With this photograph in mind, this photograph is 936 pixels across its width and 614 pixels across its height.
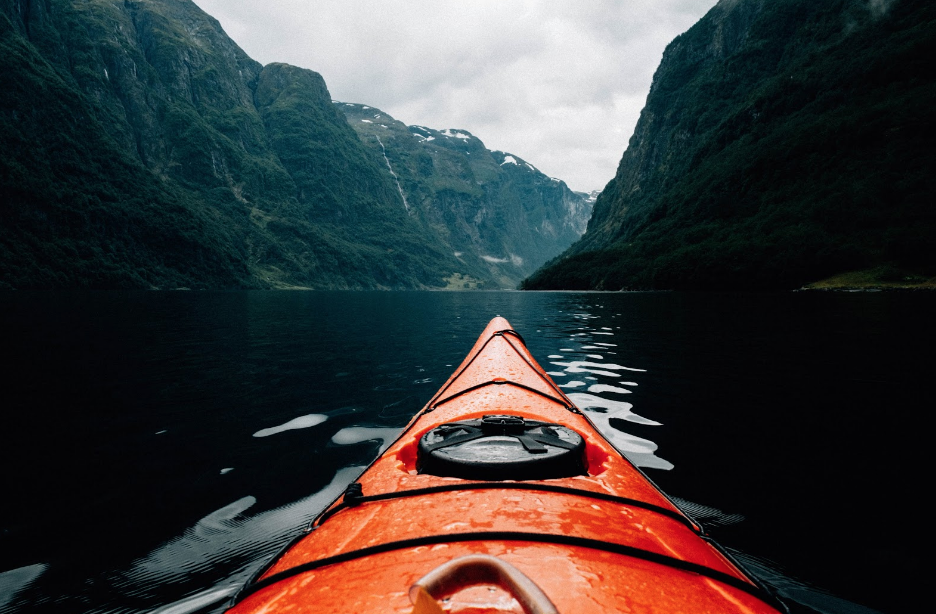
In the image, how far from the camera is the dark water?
10.3 feet

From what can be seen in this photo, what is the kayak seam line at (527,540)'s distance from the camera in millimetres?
1777

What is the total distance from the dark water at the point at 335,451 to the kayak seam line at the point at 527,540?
1500mm

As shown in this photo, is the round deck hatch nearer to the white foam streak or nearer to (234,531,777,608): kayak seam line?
(234,531,777,608): kayak seam line

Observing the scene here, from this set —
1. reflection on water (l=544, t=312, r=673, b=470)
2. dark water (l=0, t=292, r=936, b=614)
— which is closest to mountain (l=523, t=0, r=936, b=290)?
reflection on water (l=544, t=312, r=673, b=470)

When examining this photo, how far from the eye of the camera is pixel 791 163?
95.5 meters

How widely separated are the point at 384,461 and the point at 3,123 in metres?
198

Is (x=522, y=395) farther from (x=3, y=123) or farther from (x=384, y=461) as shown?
(x=3, y=123)

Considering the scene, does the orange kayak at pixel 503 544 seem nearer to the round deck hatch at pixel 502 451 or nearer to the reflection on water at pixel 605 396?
the round deck hatch at pixel 502 451

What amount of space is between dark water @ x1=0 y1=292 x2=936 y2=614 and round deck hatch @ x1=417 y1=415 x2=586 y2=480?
1.82 metres

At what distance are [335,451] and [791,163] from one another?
126m

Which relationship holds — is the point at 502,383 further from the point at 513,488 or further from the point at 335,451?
the point at 513,488

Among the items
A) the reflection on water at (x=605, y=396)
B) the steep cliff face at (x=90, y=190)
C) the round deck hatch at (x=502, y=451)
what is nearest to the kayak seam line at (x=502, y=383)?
the reflection on water at (x=605, y=396)

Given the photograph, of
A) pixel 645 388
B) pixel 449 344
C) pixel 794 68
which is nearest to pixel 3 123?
pixel 449 344

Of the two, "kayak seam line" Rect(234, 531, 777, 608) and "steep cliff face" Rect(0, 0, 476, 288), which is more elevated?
"steep cliff face" Rect(0, 0, 476, 288)
